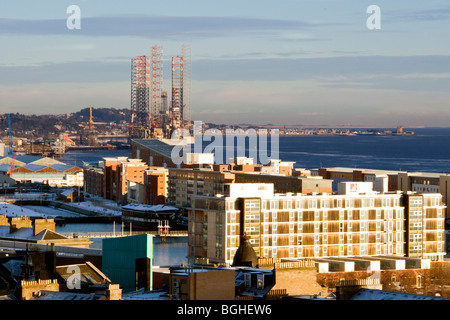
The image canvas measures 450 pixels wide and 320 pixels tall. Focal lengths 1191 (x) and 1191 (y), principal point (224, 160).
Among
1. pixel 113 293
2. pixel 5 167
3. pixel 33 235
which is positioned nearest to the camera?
pixel 113 293

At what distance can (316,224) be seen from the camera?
2442cm

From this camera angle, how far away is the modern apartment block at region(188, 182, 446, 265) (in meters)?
23.4

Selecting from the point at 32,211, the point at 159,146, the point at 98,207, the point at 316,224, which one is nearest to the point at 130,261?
the point at 316,224

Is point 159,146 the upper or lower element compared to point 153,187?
upper

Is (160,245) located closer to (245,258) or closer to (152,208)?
(152,208)

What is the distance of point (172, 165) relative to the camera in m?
61.7

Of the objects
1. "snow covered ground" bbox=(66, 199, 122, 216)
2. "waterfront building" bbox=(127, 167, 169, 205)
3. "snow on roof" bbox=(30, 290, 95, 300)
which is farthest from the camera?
"snow covered ground" bbox=(66, 199, 122, 216)

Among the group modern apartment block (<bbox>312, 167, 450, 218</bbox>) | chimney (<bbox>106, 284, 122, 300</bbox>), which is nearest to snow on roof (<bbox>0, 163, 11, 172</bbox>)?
modern apartment block (<bbox>312, 167, 450, 218</bbox>)

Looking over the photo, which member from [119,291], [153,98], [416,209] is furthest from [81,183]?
[119,291]

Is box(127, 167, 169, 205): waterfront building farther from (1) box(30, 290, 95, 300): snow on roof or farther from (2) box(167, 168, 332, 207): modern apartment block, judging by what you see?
(1) box(30, 290, 95, 300): snow on roof

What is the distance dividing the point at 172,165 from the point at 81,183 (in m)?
15.1

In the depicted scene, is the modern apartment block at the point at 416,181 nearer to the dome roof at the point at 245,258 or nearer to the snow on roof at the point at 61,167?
the dome roof at the point at 245,258

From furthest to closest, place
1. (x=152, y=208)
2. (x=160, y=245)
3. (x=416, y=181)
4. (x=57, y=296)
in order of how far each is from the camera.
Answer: (x=152, y=208) < (x=416, y=181) < (x=160, y=245) < (x=57, y=296)
